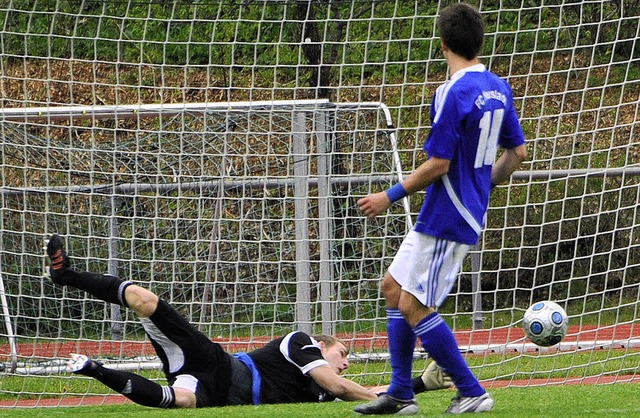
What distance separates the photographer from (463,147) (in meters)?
4.87

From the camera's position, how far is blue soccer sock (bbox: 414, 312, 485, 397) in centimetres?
489

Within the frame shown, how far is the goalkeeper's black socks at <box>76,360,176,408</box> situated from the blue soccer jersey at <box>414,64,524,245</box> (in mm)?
2005

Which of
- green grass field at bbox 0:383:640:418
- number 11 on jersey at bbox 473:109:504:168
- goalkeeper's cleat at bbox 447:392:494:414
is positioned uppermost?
number 11 on jersey at bbox 473:109:504:168

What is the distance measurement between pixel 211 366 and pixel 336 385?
28.9 inches

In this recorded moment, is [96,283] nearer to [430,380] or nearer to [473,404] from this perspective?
[430,380]

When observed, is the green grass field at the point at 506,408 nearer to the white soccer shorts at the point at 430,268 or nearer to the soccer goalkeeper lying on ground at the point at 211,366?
the soccer goalkeeper lying on ground at the point at 211,366

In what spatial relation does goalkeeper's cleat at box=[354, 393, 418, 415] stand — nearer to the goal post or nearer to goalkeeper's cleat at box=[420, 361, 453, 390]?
goalkeeper's cleat at box=[420, 361, 453, 390]

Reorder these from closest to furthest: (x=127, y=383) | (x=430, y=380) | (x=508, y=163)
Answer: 1. (x=508, y=163)
2. (x=127, y=383)
3. (x=430, y=380)

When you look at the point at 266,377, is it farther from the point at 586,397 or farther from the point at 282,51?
the point at 282,51

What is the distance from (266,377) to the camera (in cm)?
648

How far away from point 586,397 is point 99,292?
2853 mm

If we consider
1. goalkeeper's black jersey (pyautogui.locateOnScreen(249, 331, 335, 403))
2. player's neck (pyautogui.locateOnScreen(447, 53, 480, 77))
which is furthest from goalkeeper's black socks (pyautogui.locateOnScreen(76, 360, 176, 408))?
player's neck (pyautogui.locateOnScreen(447, 53, 480, 77))

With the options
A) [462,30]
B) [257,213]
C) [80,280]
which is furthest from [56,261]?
[257,213]

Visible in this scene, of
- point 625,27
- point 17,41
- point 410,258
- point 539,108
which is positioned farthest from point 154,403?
point 17,41
